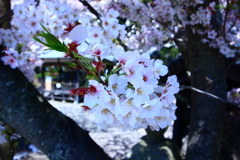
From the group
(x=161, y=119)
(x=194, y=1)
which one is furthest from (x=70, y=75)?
(x=161, y=119)

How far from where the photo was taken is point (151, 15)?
9.50ft

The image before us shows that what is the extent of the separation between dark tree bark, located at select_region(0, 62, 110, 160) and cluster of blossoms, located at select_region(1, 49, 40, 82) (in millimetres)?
81

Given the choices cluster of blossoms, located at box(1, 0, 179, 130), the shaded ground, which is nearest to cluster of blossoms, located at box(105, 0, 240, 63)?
cluster of blossoms, located at box(1, 0, 179, 130)

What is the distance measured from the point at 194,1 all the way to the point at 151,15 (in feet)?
2.47

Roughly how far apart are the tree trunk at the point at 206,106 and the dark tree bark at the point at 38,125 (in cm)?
109

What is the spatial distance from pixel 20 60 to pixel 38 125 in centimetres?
61

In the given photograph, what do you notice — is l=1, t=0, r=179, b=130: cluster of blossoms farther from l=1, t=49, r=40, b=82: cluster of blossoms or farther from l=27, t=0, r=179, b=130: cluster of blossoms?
l=1, t=49, r=40, b=82: cluster of blossoms

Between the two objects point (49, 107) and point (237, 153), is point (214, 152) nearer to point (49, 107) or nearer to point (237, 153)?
point (237, 153)

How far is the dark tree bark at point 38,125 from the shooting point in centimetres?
120

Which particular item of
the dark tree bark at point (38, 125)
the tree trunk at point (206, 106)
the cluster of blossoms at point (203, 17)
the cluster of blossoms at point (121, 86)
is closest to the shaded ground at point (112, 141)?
the tree trunk at point (206, 106)

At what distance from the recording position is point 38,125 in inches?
48.1

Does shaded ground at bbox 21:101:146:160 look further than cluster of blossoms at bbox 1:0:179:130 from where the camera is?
Yes

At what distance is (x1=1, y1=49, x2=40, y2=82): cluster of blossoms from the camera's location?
131cm

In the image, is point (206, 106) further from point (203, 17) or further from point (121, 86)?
point (121, 86)
